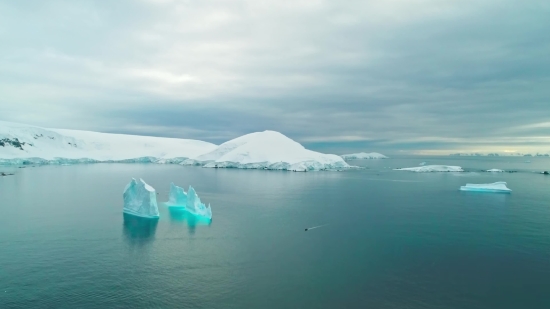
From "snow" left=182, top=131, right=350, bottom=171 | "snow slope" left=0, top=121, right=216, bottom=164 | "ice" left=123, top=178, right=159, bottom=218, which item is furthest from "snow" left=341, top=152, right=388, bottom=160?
"ice" left=123, top=178, right=159, bottom=218

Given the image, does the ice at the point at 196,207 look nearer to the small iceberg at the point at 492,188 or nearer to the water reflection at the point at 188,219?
the water reflection at the point at 188,219

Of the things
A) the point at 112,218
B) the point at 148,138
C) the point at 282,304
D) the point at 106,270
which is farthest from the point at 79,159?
the point at 282,304

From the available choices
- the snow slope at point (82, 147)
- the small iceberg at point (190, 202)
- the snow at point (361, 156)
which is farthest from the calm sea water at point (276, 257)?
the snow at point (361, 156)

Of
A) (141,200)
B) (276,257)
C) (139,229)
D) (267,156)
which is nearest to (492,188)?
(276,257)

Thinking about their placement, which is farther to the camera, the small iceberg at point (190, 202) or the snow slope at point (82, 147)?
the snow slope at point (82, 147)

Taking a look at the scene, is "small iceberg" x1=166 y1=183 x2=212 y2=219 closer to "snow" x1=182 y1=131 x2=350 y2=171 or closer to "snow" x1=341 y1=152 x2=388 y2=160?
"snow" x1=182 y1=131 x2=350 y2=171

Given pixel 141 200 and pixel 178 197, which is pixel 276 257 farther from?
pixel 178 197
